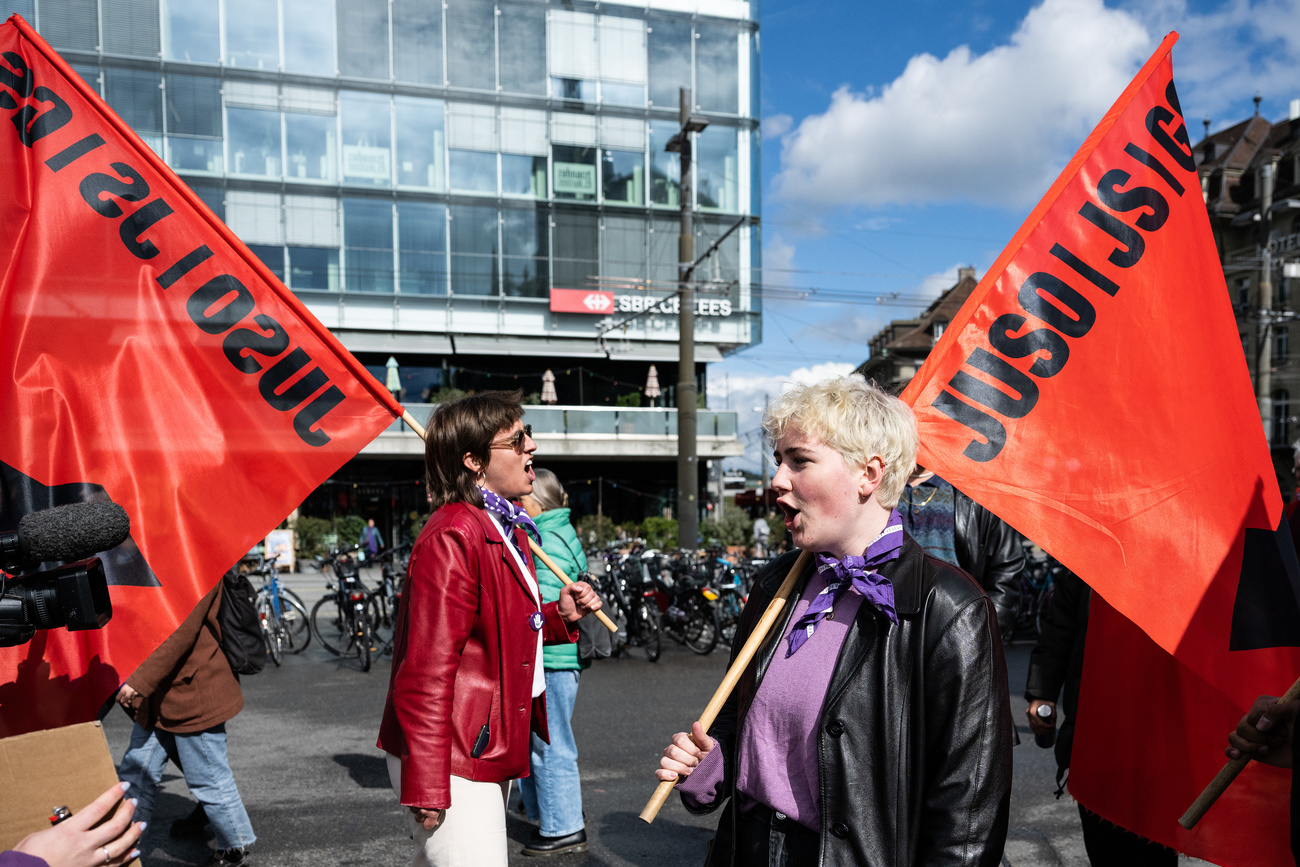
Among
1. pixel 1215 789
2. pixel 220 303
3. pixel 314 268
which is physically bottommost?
pixel 1215 789

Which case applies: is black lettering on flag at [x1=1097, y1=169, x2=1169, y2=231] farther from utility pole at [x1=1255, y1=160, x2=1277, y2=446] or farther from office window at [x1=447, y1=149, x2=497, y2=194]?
office window at [x1=447, y1=149, x2=497, y2=194]

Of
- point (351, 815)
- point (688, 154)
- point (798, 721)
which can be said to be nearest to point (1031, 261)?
point (798, 721)

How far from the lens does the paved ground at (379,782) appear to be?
14.7 ft

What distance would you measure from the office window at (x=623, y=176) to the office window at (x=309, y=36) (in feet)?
28.3

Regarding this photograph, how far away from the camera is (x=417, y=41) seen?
29.4m

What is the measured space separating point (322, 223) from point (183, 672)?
1049 inches

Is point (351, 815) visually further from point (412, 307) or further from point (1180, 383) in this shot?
point (412, 307)

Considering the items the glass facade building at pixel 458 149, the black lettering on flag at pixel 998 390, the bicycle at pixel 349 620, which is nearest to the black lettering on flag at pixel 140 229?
the black lettering on flag at pixel 998 390

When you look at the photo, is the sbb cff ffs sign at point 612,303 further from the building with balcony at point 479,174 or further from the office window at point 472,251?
the office window at point 472,251

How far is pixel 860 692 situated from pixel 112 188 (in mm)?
2609

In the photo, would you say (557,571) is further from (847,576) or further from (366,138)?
(366,138)

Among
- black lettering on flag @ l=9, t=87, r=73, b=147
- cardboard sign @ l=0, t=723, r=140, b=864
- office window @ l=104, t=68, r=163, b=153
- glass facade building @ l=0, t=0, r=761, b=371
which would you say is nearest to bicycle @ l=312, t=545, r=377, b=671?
black lettering on flag @ l=9, t=87, r=73, b=147

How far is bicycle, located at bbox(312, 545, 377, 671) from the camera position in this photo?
9.57m

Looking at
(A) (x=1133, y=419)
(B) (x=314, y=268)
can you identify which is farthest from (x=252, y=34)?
(A) (x=1133, y=419)
